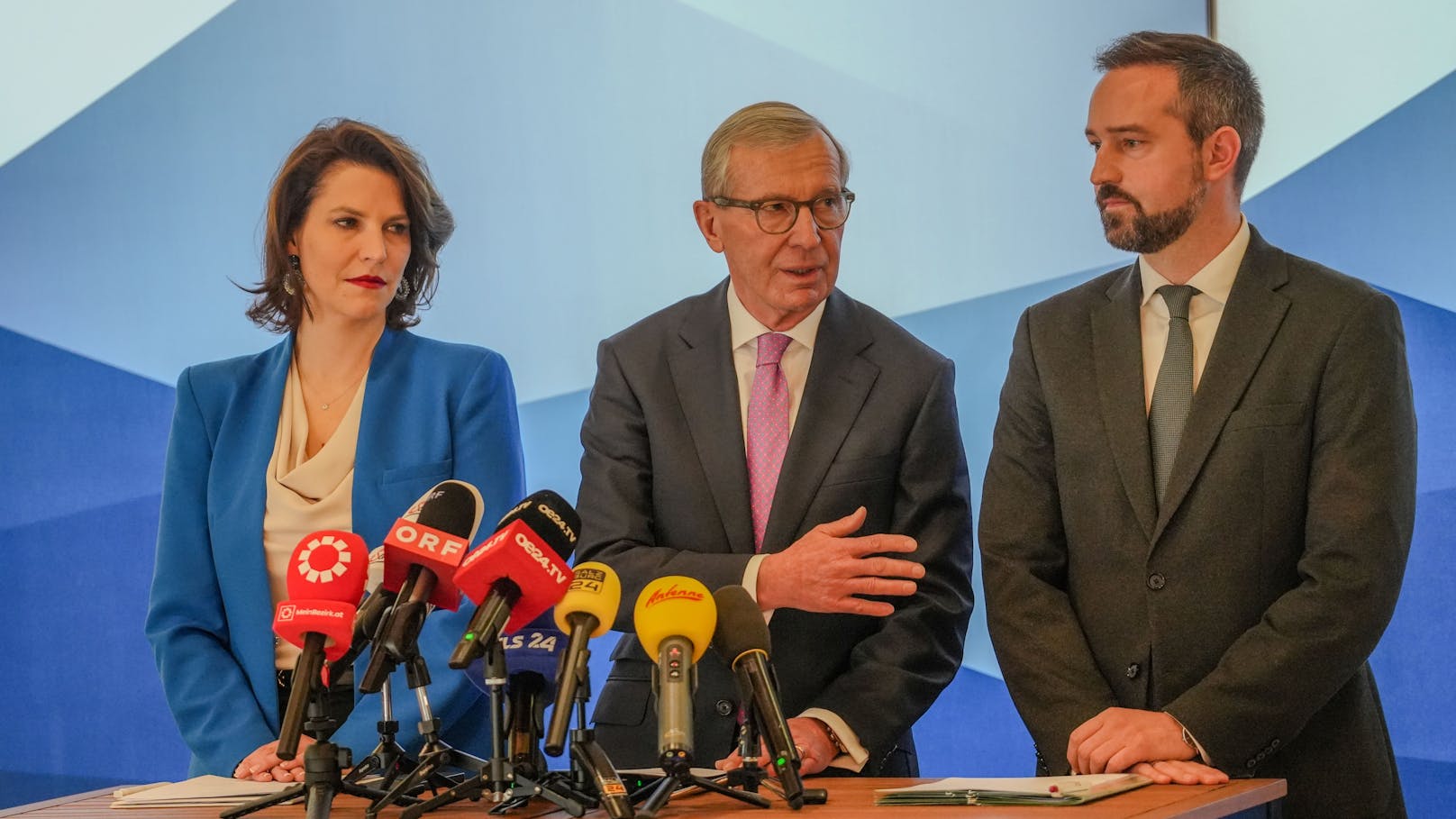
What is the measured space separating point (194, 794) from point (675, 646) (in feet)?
3.41

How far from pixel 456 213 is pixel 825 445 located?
6.51ft

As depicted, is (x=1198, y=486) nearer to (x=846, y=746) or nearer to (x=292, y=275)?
(x=846, y=746)

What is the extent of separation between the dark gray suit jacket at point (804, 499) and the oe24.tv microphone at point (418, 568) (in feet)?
2.62

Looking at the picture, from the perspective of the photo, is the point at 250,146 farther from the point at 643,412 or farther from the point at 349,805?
the point at 349,805

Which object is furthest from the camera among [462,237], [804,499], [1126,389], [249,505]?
[462,237]

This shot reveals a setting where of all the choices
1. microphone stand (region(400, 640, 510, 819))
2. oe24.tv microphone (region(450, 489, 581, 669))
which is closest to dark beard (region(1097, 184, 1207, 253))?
oe24.tv microphone (region(450, 489, 581, 669))

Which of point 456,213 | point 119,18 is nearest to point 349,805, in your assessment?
point 456,213

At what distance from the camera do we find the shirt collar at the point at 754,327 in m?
3.39

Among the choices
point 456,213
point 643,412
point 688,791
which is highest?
point 456,213

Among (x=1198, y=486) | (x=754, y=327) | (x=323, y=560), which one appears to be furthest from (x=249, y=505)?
(x=1198, y=486)

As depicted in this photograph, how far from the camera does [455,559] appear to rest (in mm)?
2240

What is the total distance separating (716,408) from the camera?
10.9 ft

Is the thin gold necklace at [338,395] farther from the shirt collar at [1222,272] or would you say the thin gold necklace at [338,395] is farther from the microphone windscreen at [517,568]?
the shirt collar at [1222,272]

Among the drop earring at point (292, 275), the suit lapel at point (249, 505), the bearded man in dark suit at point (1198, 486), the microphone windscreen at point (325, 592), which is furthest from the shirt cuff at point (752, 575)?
the drop earring at point (292, 275)
